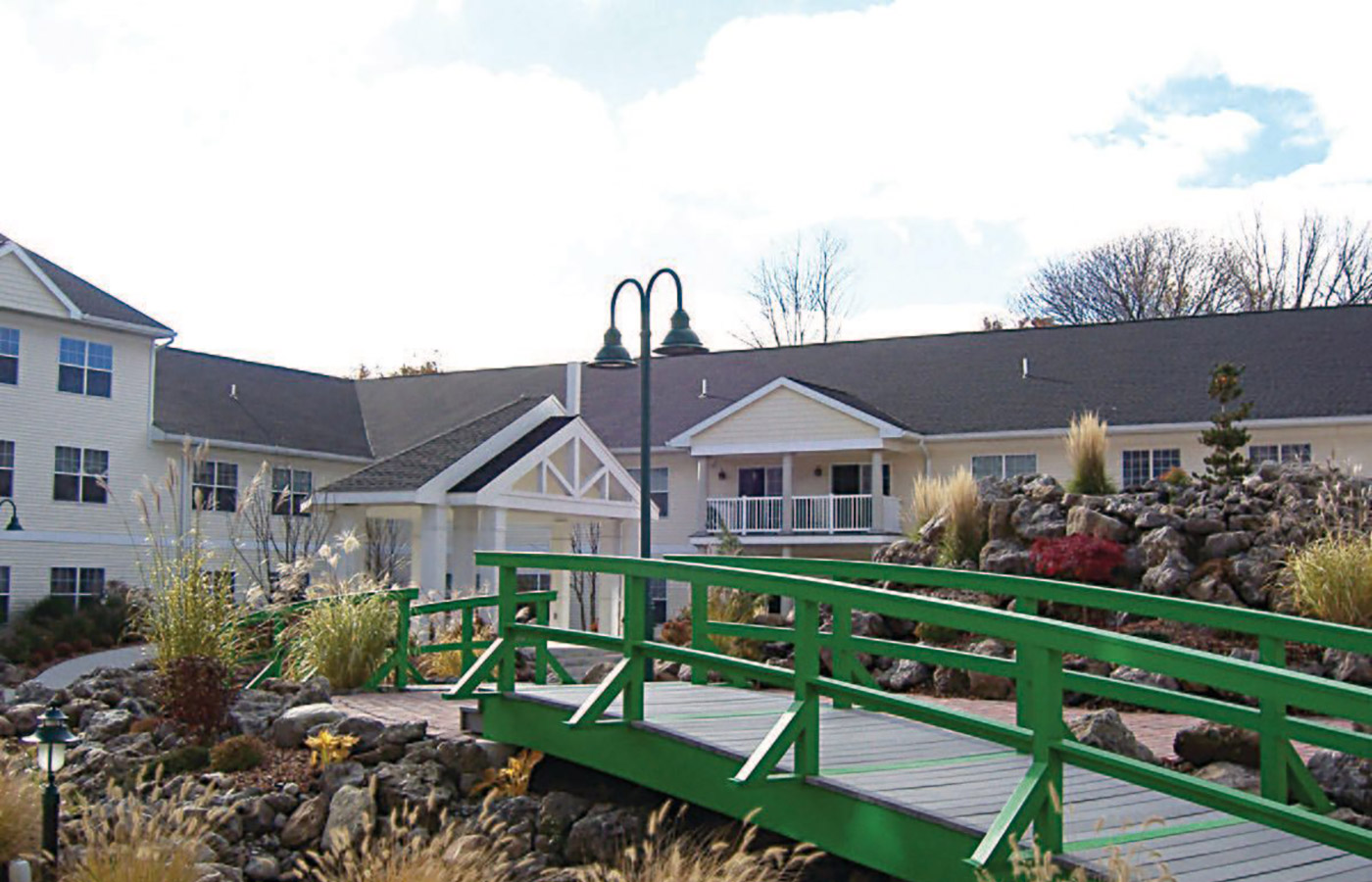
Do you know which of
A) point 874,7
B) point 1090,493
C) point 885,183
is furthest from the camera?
point 885,183

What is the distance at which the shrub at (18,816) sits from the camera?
8281 millimetres

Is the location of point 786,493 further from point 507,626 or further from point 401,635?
point 507,626

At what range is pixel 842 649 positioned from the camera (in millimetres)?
9180

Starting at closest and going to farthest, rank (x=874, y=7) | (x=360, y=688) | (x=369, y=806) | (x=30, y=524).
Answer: (x=369, y=806) → (x=360, y=688) → (x=874, y=7) → (x=30, y=524)

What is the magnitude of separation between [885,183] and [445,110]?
13596 millimetres

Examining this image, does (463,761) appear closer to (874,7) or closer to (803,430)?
(874,7)

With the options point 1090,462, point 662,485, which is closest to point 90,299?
point 662,485

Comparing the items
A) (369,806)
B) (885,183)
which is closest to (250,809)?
(369,806)

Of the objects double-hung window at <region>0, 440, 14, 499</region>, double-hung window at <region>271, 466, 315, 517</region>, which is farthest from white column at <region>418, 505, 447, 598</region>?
double-hung window at <region>0, 440, 14, 499</region>

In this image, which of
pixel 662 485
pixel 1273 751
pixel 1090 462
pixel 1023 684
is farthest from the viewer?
pixel 662 485

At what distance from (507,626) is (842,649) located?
2191 mm

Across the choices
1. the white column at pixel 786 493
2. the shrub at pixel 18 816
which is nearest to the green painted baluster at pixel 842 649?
the shrub at pixel 18 816

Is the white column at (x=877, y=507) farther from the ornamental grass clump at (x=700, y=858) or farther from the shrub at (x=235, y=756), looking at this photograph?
the ornamental grass clump at (x=700, y=858)

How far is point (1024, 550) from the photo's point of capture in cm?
1658
